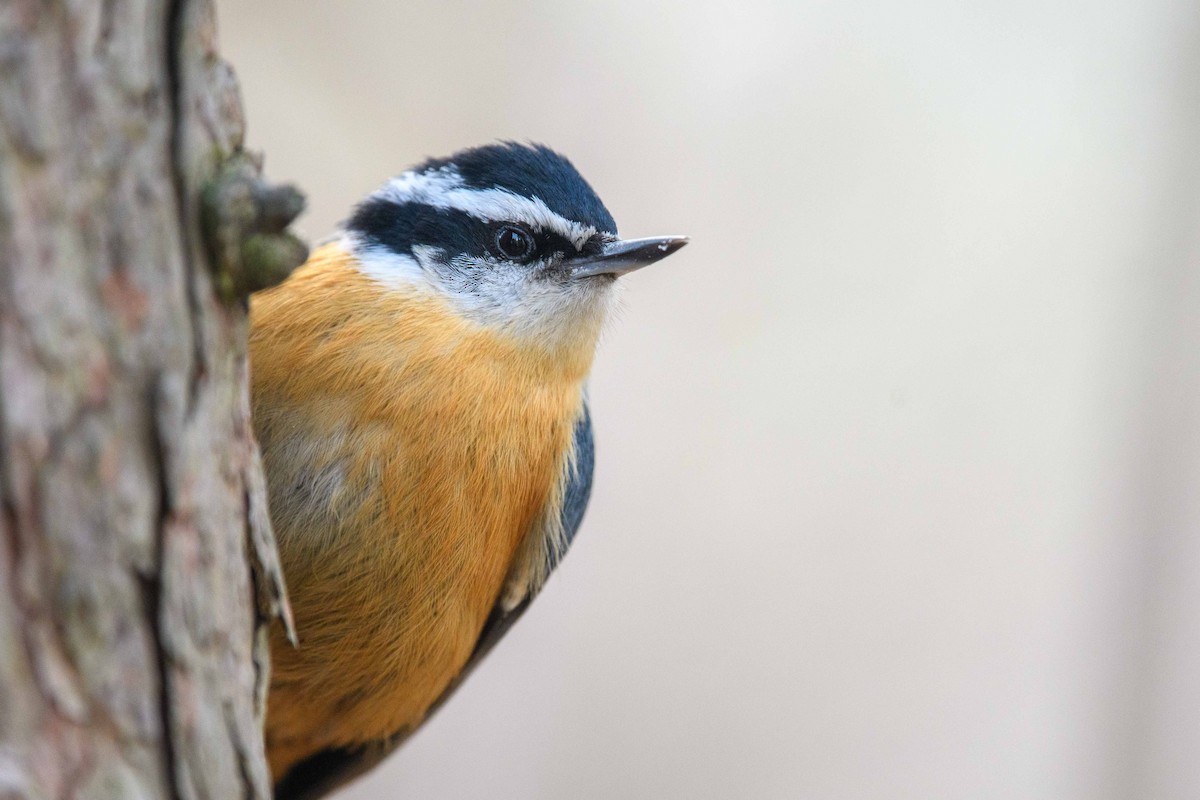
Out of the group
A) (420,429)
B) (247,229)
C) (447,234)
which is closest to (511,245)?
(447,234)

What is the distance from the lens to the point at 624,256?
5.57 feet

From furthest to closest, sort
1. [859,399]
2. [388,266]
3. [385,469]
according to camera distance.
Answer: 1. [859,399]
2. [388,266]
3. [385,469]

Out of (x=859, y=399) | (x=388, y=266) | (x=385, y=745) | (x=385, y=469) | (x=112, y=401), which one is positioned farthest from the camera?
(x=859, y=399)

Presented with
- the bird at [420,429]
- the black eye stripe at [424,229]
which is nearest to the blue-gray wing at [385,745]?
the bird at [420,429]

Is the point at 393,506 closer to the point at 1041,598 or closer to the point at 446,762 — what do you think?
the point at 446,762

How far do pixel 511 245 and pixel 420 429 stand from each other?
1.39ft

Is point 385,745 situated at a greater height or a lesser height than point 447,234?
lesser

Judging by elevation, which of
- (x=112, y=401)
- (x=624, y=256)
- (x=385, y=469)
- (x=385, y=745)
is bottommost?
(x=385, y=745)

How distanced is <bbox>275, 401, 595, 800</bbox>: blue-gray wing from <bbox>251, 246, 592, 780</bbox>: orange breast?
16 cm

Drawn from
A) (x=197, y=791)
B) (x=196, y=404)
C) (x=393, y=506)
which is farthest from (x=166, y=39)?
(x=393, y=506)

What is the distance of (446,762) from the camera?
10.9 feet

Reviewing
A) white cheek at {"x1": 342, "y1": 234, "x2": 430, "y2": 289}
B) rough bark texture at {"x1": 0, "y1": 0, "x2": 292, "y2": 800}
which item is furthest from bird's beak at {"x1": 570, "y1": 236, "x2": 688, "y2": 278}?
rough bark texture at {"x1": 0, "y1": 0, "x2": 292, "y2": 800}

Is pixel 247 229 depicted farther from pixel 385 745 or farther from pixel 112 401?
pixel 385 745

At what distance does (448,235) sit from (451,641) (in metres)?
0.68
